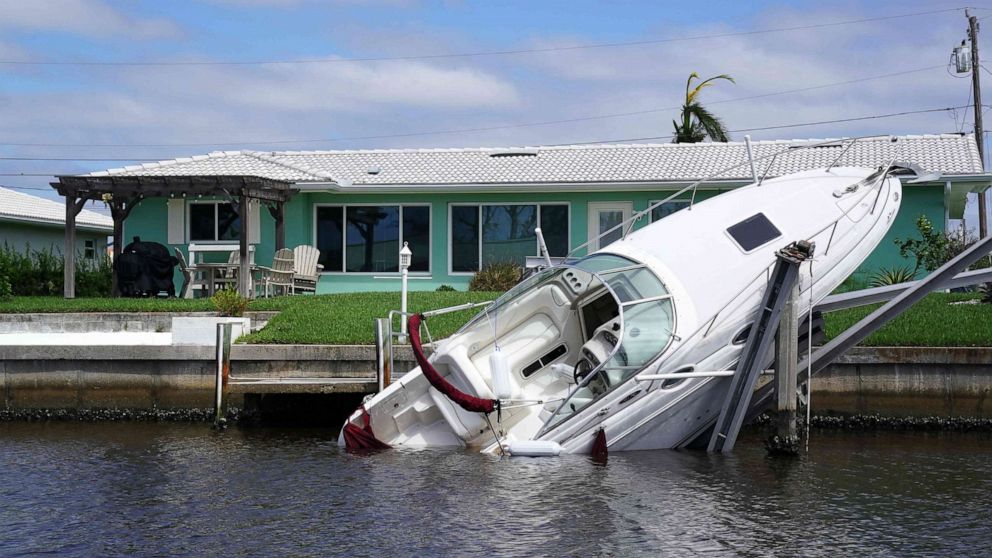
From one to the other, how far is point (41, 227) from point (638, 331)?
2578 centimetres

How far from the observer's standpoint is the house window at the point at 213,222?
2519cm

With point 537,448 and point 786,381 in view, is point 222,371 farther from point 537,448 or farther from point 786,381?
point 786,381

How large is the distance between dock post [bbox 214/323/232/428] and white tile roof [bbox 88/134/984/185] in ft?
30.9

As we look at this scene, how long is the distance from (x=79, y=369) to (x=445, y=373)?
584 cm

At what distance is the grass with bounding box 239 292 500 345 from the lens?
16.6m

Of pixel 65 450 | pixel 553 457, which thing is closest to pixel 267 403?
pixel 65 450

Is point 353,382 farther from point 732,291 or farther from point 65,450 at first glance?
point 732,291

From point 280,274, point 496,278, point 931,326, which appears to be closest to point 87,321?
point 280,274

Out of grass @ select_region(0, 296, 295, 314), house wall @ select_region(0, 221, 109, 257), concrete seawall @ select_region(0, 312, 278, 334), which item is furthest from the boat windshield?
house wall @ select_region(0, 221, 109, 257)

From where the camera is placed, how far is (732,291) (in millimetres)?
12969

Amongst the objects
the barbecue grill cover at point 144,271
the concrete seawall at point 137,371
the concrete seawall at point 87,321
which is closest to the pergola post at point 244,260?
the barbecue grill cover at point 144,271

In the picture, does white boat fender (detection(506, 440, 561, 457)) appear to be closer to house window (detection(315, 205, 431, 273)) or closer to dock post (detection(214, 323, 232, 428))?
dock post (detection(214, 323, 232, 428))

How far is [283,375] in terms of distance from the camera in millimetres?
15844

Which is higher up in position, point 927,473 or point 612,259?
point 612,259
